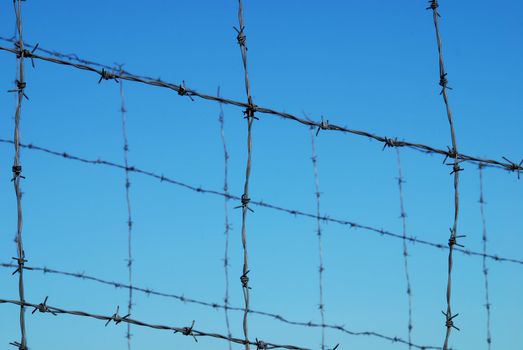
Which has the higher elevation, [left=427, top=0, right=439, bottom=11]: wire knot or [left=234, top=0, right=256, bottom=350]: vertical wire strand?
[left=427, top=0, right=439, bottom=11]: wire knot

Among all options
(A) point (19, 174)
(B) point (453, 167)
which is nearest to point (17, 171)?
(A) point (19, 174)

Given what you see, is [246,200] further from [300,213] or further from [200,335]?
[300,213]

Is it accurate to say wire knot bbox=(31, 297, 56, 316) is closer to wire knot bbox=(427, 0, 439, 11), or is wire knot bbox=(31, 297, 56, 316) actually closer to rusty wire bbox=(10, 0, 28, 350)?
rusty wire bbox=(10, 0, 28, 350)

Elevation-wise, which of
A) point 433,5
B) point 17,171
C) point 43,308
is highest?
point 433,5

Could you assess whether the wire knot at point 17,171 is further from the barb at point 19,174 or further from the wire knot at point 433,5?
the wire knot at point 433,5

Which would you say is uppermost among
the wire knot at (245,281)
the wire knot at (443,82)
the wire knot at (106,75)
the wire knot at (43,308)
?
the wire knot at (443,82)

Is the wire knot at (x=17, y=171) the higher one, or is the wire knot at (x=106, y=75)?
the wire knot at (x=106, y=75)

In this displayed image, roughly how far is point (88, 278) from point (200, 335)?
137 centimetres

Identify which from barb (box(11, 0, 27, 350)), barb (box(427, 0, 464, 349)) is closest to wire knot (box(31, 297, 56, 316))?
barb (box(11, 0, 27, 350))

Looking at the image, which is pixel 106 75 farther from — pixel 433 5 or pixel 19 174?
pixel 433 5

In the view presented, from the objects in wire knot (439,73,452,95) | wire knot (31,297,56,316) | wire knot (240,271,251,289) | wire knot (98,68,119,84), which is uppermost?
wire knot (439,73,452,95)

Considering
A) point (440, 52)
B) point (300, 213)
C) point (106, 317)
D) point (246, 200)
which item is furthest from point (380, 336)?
point (106, 317)

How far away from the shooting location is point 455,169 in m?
4.82

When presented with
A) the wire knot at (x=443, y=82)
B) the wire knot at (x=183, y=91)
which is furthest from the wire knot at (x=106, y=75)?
the wire knot at (x=443, y=82)
